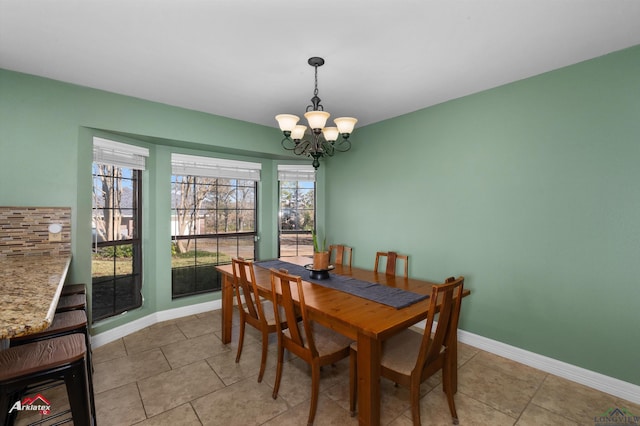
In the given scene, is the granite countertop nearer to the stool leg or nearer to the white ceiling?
the stool leg

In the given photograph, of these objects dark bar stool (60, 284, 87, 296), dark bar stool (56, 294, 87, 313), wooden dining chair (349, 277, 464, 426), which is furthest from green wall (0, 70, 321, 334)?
wooden dining chair (349, 277, 464, 426)

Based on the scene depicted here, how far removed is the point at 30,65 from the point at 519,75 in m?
4.01

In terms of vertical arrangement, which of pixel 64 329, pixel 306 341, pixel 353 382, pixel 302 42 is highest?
pixel 302 42

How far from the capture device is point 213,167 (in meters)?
3.76

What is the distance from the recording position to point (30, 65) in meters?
2.28

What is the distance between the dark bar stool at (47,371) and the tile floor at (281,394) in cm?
71

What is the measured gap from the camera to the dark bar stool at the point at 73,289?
2.31 meters

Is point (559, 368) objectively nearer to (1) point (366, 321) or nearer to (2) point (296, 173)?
(1) point (366, 321)

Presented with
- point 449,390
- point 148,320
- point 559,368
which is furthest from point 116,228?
point 559,368

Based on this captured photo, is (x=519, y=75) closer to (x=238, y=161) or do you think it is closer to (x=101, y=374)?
(x=238, y=161)

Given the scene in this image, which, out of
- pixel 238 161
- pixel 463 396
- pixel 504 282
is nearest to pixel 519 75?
pixel 504 282

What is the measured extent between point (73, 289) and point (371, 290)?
246 cm
